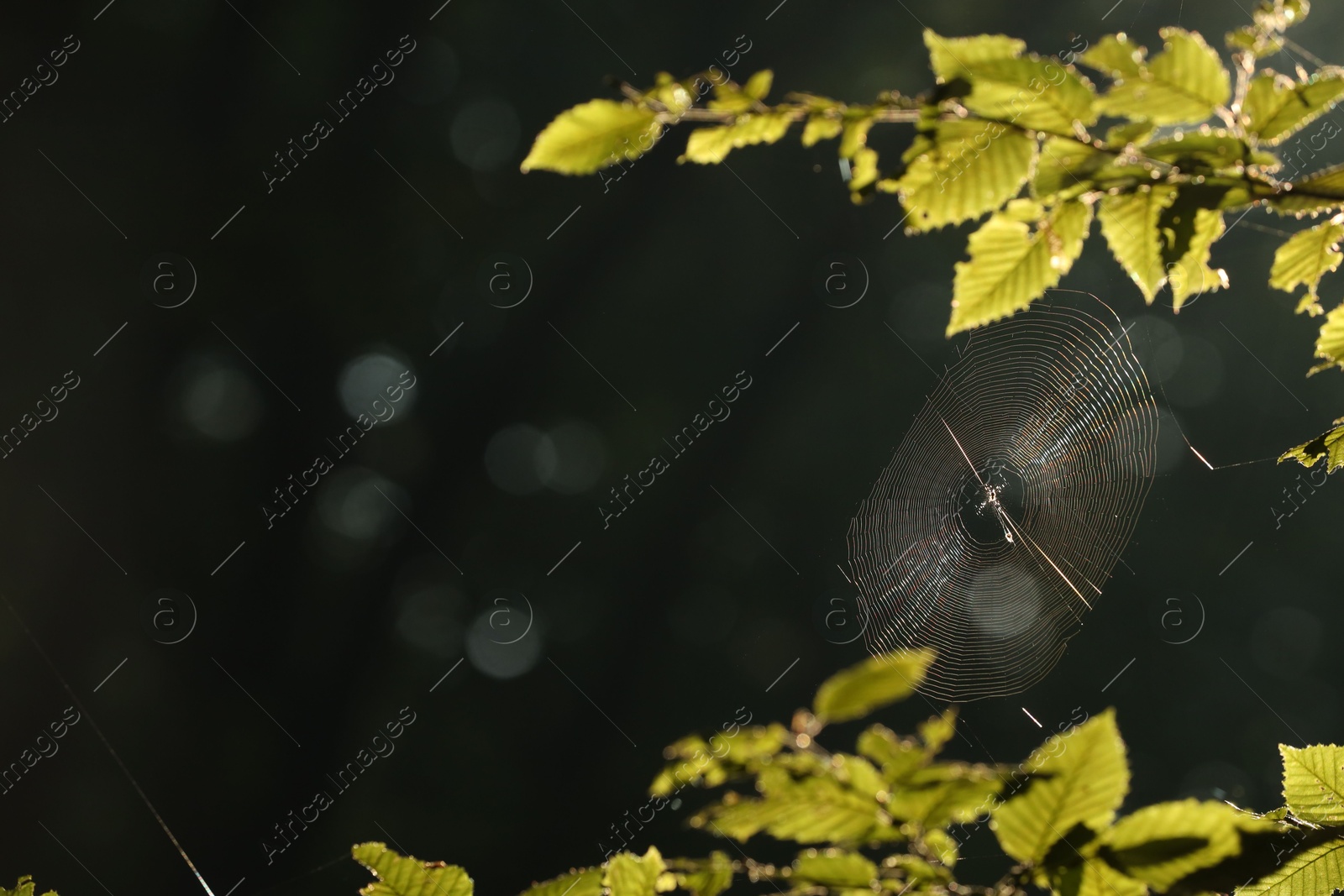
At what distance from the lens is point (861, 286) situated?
942 cm

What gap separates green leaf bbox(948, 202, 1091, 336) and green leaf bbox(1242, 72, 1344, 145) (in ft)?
0.52

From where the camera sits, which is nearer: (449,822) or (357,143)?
(449,822)

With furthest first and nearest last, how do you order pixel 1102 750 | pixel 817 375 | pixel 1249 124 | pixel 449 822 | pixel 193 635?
pixel 817 375
pixel 449 822
pixel 193 635
pixel 1249 124
pixel 1102 750

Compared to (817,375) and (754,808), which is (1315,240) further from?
(817,375)

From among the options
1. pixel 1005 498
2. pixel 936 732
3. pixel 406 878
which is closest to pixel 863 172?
pixel 936 732

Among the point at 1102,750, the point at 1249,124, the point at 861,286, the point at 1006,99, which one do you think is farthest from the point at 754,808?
the point at 861,286

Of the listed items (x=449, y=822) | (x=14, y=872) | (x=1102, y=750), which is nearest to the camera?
(x=1102, y=750)

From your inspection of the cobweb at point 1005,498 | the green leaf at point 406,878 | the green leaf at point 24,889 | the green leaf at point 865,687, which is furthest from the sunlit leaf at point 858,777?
the cobweb at point 1005,498

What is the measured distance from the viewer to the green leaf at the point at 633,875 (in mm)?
698

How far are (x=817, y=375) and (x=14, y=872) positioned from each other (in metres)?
9.12

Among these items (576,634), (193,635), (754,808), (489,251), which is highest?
(489,251)

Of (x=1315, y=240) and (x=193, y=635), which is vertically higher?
(x=193, y=635)

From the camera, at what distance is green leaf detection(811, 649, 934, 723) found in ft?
1.59

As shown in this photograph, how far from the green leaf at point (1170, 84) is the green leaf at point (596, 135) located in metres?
0.43
